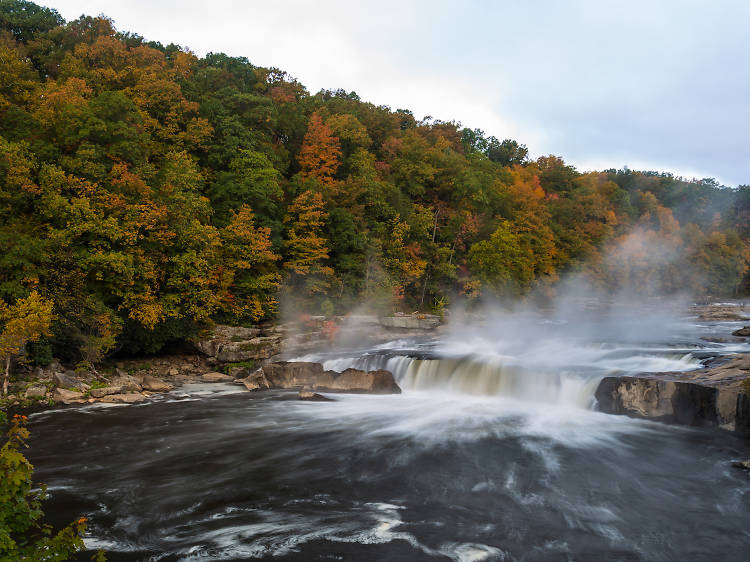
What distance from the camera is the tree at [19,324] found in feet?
55.1

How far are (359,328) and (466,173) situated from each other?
22093 mm

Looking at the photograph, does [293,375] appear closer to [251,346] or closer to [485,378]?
[251,346]

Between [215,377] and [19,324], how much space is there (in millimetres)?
9085

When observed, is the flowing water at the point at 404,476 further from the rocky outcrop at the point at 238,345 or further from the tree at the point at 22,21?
the tree at the point at 22,21

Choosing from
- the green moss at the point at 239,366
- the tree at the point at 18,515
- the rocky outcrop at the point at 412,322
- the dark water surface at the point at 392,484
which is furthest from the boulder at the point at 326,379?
the tree at the point at 18,515

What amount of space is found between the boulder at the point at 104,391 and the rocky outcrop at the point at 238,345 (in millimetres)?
6889

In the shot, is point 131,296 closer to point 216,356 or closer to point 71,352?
point 71,352

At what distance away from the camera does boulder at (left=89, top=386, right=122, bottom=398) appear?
61.9 ft

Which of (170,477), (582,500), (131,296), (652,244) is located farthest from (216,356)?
(652,244)

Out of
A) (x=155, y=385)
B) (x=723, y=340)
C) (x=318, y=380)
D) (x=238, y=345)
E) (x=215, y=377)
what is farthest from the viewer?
(x=723, y=340)

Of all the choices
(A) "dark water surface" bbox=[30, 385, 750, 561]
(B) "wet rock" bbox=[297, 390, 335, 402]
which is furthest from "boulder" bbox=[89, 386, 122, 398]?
(B) "wet rock" bbox=[297, 390, 335, 402]

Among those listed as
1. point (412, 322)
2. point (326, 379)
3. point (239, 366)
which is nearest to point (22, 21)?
point (239, 366)

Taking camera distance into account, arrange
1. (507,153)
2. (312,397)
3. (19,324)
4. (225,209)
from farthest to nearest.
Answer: (507,153), (225,209), (312,397), (19,324)

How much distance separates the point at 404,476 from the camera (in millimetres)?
12031
